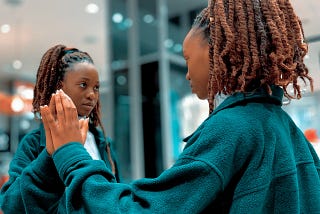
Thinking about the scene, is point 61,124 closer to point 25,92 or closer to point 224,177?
point 224,177

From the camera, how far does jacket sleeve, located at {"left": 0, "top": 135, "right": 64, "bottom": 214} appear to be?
36.9 inches

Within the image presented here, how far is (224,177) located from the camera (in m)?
0.72

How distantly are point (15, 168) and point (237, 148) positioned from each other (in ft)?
2.20

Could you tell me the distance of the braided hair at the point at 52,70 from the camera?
129cm

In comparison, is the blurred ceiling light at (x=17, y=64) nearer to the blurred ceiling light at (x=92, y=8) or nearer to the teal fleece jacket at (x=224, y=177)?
the blurred ceiling light at (x=92, y=8)

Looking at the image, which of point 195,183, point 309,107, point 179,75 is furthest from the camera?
point 179,75

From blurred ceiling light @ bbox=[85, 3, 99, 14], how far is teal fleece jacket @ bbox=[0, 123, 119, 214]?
4.28 metres

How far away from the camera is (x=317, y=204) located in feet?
2.58

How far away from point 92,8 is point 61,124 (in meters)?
4.70

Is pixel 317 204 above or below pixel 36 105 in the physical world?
below

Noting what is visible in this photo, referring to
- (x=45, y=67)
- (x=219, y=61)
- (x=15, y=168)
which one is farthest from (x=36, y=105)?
(x=219, y=61)

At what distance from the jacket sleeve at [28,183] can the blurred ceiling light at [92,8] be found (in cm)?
434

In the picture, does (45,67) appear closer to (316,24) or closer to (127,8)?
(316,24)

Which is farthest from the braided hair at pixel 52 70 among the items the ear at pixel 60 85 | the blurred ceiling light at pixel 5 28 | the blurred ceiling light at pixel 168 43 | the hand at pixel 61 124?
the blurred ceiling light at pixel 5 28
